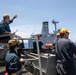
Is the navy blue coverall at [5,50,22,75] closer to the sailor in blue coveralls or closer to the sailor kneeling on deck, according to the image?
the sailor kneeling on deck

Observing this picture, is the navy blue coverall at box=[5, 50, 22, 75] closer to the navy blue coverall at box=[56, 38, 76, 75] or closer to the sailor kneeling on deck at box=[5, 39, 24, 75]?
the sailor kneeling on deck at box=[5, 39, 24, 75]

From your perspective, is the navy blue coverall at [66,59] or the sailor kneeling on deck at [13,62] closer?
the sailor kneeling on deck at [13,62]

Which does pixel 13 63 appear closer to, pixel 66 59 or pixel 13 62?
pixel 13 62

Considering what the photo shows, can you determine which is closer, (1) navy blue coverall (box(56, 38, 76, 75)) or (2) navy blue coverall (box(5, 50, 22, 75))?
(2) navy blue coverall (box(5, 50, 22, 75))

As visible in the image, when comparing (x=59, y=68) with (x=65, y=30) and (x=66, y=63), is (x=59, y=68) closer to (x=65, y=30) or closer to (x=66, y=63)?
(x=66, y=63)

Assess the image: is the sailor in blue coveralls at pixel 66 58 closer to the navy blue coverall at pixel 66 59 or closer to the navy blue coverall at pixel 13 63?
the navy blue coverall at pixel 66 59

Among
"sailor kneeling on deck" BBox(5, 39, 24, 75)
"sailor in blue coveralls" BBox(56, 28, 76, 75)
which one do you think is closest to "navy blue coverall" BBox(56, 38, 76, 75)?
"sailor in blue coveralls" BBox(56, 28, 76, 75)

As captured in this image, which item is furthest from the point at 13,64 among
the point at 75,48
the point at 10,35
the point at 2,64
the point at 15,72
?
the point at 2,64

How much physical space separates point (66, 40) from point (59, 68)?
72 centimetres

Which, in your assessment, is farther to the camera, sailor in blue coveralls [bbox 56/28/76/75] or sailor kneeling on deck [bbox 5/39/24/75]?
sailor in blue coveralls [bbox 56/28/76/75]

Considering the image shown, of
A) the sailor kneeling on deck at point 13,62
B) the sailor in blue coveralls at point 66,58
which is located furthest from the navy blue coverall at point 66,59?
the sailor kneeling on deck at point 13,62

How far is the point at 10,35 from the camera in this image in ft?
28.4

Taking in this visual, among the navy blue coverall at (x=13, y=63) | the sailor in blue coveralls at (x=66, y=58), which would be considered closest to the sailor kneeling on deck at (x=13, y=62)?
the navy blue coverall at (x=13, y=63)

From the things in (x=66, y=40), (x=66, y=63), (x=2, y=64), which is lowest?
(x=2, y=64)
